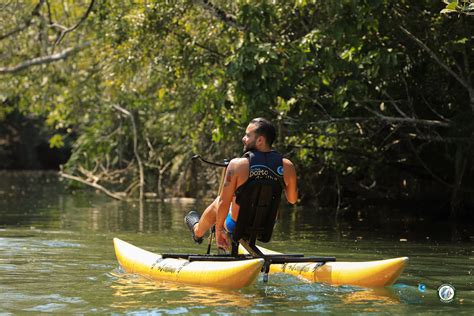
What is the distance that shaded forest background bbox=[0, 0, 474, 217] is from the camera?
1480 cm

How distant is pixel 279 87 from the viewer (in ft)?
47.7

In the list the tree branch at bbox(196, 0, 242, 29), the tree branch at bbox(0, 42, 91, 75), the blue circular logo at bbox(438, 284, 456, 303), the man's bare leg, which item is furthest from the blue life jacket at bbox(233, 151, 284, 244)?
the tree branch at bbox(0, 42, 91, 75)

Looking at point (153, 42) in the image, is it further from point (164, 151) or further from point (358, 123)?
point (164, 151)

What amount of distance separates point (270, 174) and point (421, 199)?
12.3 metres

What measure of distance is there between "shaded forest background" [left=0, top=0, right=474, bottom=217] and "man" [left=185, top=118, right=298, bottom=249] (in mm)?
2274

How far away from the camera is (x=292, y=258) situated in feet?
30.5

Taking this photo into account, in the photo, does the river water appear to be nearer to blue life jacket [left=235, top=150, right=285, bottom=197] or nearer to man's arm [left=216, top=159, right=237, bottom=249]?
man's arm [left=216, top=159, right=237, bottom=249]

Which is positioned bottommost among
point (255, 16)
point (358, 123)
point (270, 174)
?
point (270, 174)

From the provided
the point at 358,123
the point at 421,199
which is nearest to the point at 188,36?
the point at 358,123

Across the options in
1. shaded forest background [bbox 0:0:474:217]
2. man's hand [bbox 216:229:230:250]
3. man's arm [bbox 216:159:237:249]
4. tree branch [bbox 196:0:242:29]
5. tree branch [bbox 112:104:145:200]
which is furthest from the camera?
tree branch [bbox 112:104:145:200]

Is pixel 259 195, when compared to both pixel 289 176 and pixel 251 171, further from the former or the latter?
pixel 289 176

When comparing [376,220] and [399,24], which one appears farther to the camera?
[376,220]

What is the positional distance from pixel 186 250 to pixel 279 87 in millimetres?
2887

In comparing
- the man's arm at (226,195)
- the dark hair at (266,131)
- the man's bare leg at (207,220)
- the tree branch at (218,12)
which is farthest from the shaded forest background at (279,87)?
the man's bare leg at (207,220)
